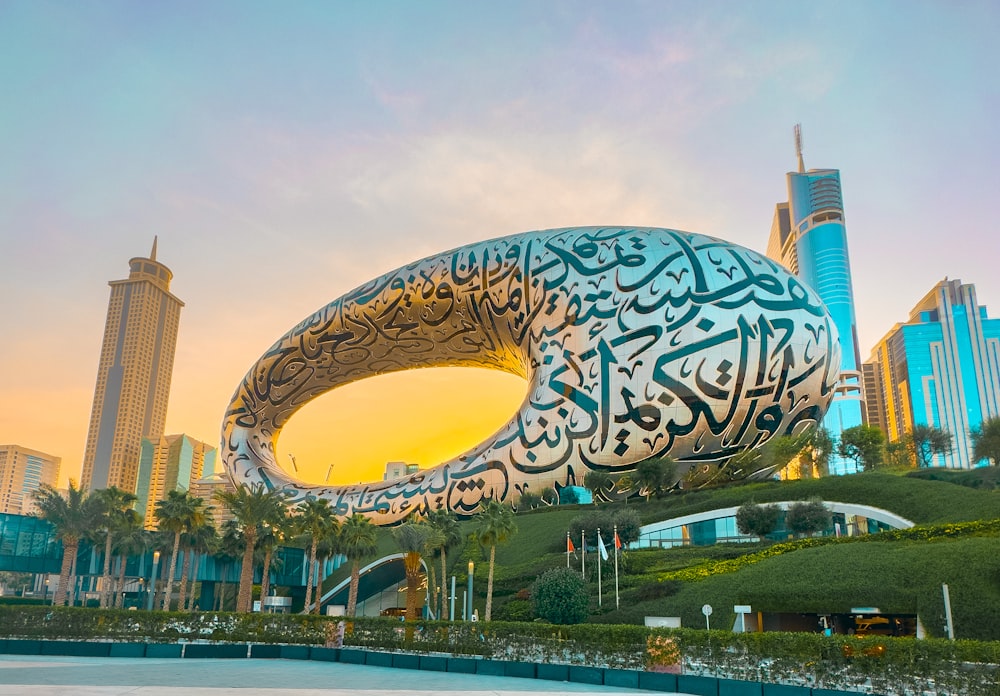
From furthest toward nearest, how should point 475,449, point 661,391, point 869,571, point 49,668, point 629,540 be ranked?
point 475,449
point 661,391
point 629,540
point 869,571
point 49,668

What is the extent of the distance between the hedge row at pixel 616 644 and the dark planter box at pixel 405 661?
0.84 meters

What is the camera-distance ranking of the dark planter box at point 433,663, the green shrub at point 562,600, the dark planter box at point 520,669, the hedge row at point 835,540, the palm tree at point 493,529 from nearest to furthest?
the dark planter box at point 520,669 → the dark planter box at point 433,663 → the hedge row at point 835,540 → the green shrub at point 562,600 → the palm tree at point 493,529

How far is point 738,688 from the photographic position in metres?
17.0

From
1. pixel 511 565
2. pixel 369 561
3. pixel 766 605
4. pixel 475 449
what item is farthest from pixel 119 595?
pixel 766 605

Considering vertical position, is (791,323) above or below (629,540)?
above

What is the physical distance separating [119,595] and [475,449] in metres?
22.2

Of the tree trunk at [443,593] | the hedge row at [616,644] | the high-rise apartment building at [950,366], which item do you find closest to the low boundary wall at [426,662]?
the hedge row at [616,644]

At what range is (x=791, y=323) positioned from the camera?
40.5m

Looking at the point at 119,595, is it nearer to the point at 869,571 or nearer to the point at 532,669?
the point at 532,669

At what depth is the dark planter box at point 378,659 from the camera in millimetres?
23047

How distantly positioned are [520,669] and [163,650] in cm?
1137

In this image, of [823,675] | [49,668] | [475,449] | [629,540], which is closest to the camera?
[823,675]

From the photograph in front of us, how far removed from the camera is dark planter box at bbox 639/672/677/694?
18250 mm

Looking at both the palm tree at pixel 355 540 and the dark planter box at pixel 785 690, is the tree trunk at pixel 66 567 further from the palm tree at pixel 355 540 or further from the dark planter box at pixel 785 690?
the dark planter box at pixel 785 690
